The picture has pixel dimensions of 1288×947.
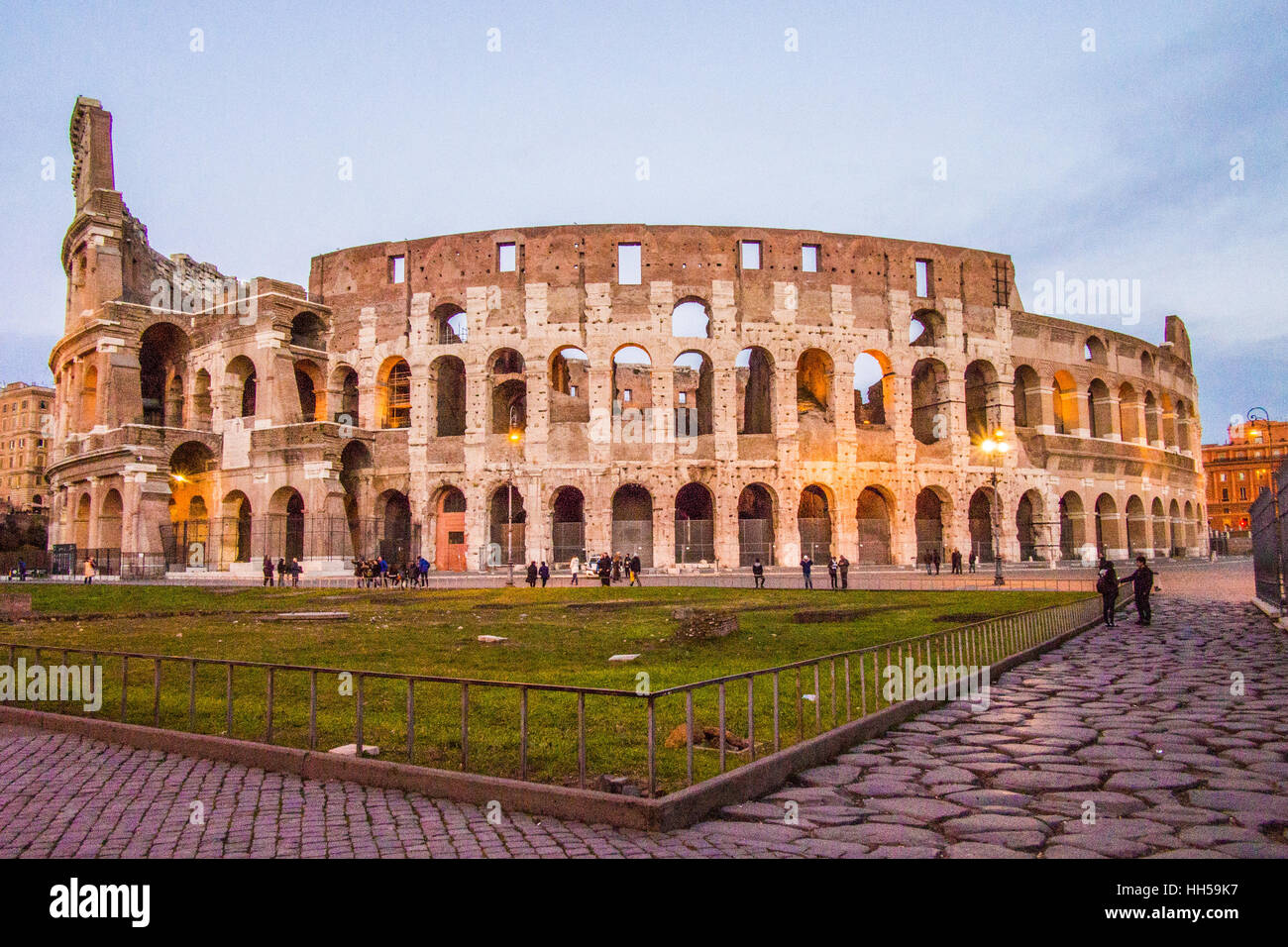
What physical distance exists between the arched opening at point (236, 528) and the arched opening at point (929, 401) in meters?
27.9

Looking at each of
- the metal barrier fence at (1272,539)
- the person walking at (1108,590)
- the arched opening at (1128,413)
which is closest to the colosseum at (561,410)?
the arched opening at (1128,413)

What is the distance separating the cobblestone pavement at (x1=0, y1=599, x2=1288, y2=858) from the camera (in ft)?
13.0

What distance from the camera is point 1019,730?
21.1ft

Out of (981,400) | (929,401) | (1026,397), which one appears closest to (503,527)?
(929,401)

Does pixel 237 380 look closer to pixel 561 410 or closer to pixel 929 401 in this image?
pixel 561 410

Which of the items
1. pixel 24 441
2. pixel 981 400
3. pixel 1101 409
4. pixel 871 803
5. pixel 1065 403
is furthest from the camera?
pixel 24 441

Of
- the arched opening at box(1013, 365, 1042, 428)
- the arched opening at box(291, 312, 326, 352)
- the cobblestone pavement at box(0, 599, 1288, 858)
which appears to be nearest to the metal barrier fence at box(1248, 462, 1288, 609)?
the cobblestone pavement at box(0, 599, 1288, 858)

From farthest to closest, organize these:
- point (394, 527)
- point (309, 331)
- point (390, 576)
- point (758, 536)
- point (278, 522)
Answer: point (309, 331), point (394, 527), point (278, 522), point (758, 536), point (390, 576)

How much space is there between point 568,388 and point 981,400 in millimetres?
18202

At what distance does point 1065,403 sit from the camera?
41000 millimetres

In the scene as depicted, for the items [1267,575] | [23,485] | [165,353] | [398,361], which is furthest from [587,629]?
[23,485]

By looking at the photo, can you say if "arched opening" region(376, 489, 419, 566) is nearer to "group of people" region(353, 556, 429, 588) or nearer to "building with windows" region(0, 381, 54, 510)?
"group of people" region(353, 556, 429, 588)

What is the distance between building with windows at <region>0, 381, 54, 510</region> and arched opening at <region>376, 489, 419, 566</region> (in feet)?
215

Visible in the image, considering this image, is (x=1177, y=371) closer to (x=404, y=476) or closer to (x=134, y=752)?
(x=404, y=476)
